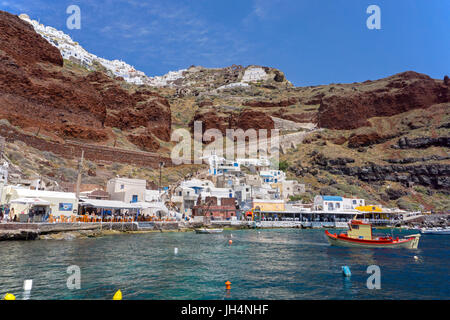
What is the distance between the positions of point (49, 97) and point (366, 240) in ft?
248

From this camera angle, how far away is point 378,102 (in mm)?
123750

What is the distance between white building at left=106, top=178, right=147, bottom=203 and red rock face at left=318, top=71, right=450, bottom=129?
93.5 m

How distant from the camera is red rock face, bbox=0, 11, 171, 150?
222ft

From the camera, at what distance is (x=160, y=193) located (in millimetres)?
55125

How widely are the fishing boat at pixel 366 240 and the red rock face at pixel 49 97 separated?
64972mm

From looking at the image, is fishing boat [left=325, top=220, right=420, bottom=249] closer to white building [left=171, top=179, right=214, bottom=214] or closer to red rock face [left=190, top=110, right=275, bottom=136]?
white building [left=171, top=179, right=214, bottom=214]

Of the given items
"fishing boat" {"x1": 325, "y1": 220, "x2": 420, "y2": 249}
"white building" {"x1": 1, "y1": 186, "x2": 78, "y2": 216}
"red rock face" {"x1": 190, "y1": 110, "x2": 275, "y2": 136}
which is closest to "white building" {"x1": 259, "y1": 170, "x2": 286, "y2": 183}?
"red rock face" {"x1": 190, "y1": 110, "x2": 275, "y2": 136}

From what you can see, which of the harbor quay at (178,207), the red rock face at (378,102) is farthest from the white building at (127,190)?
the red rock face at (378,102)

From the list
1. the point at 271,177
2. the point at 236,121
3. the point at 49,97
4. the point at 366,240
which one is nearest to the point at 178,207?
the point at 271,177

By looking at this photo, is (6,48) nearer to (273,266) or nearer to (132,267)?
(132,267)

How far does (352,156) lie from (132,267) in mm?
90489

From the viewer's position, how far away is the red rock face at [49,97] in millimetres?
67688

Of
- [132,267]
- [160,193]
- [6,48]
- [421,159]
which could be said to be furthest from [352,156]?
[6,48]

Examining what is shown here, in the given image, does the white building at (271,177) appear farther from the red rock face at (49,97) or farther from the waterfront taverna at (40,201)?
the waterfront taverna at (40,201)
